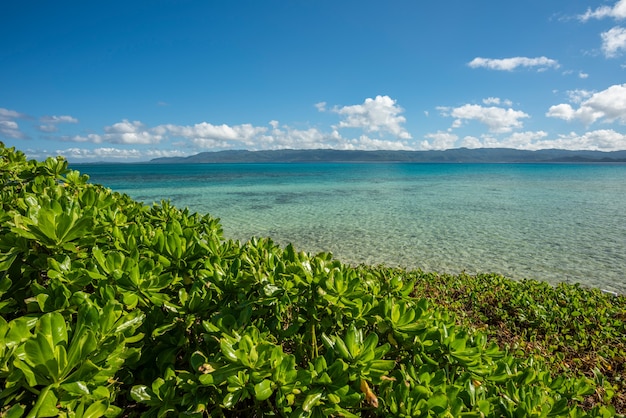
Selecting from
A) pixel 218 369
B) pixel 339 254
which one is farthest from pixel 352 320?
pixel 339 254

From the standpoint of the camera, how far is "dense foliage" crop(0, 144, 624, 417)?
1173 mm

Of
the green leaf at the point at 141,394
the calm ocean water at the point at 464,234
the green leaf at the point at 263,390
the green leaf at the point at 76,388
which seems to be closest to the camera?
the green leaf at the point at 76,388

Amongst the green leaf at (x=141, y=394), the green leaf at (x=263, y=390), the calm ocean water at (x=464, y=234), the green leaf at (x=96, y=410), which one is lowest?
the calm ocean water at (x=464, y=234)

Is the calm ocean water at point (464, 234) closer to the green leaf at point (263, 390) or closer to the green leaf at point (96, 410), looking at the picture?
the green leaf at point (263, 390)

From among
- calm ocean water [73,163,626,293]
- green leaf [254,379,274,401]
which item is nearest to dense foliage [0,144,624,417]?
green leaf [254,379,274,401]

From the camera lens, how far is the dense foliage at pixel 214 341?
1.17 metres

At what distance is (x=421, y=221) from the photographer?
17641 mm

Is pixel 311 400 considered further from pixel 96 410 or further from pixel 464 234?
pixel 464 234

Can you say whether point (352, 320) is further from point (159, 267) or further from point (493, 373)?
point (159, 267)

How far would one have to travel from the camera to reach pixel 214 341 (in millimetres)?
1476

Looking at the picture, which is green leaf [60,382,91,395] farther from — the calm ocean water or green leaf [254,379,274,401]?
the calm ocean water

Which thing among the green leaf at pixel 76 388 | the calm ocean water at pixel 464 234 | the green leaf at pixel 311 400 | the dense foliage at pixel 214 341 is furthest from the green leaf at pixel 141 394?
the calm ocean water at pixel 464 234

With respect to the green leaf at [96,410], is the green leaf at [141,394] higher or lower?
lower

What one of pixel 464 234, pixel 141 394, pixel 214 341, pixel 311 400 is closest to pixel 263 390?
pixel 311 400
